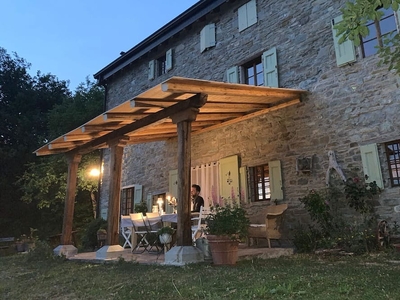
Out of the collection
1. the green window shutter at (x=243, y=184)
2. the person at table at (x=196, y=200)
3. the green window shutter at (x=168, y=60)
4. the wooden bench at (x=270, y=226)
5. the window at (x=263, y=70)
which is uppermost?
the green window shutter at (x=168, y=60)

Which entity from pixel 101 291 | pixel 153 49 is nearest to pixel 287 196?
pixel 101 291

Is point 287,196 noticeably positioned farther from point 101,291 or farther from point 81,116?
point 81,116

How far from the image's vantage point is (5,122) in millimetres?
16484

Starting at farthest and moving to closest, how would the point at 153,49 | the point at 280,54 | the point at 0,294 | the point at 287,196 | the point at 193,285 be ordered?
the point at 153,49 < the point at 280,54 < the point at 287,196 < the point at 0,294 < the point at 193,285

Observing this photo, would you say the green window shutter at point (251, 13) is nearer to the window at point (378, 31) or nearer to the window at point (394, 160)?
the window at point (378, 31)

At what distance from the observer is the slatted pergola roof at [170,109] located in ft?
15.8

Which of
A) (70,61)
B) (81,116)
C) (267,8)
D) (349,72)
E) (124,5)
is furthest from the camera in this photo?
(70,61)

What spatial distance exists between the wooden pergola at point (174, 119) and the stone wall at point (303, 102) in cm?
40

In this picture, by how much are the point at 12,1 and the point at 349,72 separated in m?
130

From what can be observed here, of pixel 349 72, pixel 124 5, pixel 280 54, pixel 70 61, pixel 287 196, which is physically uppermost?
pixel 124 5

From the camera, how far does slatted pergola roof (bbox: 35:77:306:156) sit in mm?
4805

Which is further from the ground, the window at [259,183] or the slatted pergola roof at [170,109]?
the slatted pergola roof at [170,109]

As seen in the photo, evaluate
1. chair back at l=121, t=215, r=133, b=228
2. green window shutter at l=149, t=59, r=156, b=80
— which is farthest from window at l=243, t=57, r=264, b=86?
chair back at l=121, t=215, r=133, b=228

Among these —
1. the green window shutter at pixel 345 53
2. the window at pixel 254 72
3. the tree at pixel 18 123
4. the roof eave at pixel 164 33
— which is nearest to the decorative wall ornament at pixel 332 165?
the green window shutter at pixel 345 53
